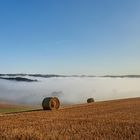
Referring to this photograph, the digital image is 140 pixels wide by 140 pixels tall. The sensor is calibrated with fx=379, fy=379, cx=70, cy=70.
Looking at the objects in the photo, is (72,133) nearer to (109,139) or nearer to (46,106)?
(109,139)

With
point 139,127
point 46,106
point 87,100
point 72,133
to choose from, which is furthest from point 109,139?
point 87,100

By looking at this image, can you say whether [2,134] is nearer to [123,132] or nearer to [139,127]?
[123,132]

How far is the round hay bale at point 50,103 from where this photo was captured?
2959cm

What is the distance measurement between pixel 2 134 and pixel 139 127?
5210mm

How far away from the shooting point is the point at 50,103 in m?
29.6

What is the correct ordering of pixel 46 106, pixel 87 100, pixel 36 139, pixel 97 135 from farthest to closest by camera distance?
pixel 87 100, pixel 46 106, pixel 97 135, pixel 36 139

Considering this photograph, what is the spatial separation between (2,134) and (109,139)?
12.5 feet

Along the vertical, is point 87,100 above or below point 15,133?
above

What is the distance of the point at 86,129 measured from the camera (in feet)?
46.8

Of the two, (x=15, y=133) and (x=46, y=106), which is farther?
(x=46, y=106)

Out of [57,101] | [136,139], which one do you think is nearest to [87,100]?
[57,101]

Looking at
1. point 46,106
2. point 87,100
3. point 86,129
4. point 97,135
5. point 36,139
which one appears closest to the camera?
point 36,139

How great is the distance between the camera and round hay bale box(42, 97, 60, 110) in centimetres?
2959

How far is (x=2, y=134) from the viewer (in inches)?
521
